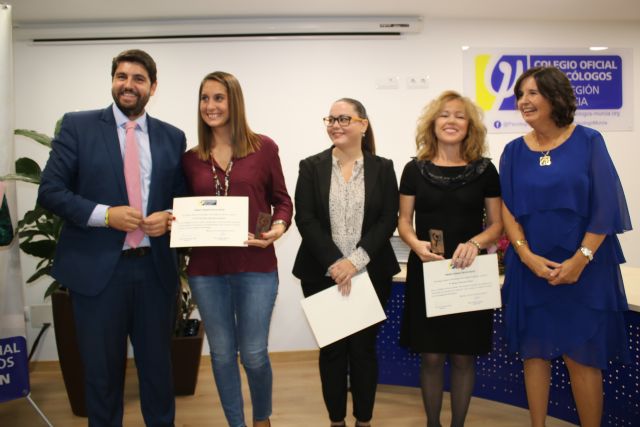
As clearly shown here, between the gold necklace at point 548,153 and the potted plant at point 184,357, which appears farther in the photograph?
the potted plant at point 184,357

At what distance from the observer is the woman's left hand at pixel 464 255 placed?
2.06m

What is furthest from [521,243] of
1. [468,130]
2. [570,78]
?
[570,78]

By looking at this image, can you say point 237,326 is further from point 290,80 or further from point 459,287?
point 290,80

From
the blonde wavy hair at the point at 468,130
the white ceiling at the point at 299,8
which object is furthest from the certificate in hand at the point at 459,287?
the white ceiling at the point at 299,8

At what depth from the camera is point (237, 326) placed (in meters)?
2.14

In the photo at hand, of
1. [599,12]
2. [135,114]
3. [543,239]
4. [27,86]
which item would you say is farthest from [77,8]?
[599,12]

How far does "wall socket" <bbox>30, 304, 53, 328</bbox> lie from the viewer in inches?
152

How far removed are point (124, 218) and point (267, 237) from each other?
548 millimetres

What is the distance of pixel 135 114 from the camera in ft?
6.68

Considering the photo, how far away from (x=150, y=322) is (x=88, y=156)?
71cm

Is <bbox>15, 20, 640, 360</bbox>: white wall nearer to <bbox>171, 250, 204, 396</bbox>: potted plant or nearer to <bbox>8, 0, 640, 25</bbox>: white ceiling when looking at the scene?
<bbox>8, 0, 640, 25</bbox>: white ceiling

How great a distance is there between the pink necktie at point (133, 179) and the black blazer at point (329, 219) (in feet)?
2.18

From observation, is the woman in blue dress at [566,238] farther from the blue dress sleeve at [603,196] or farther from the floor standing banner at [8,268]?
the floor standing banner at [8,268]

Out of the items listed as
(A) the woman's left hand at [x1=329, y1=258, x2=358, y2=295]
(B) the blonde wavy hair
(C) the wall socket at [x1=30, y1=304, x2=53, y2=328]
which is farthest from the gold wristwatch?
(C) the wall socket at [x1=30, y1=304, x2=53, y2=328]
